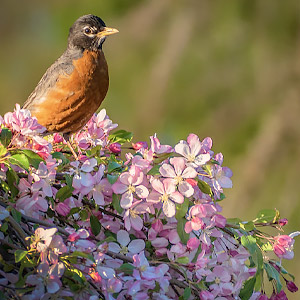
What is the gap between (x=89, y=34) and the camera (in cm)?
284

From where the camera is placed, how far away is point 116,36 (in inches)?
219

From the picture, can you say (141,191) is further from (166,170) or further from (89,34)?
(89,34)

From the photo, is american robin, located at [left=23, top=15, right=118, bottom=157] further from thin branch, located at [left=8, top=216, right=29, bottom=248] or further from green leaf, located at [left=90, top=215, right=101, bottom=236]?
thin branch, located at [left=8, top=216, right=29, bottom=248]

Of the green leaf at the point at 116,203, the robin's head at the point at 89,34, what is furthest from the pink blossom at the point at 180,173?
the robin's head at the point at 89,34

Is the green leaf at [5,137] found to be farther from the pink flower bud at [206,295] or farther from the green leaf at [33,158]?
the pink flower bud at [206,295]

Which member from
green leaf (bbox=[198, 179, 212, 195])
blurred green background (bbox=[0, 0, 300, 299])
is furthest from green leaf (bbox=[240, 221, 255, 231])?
blurred green background (bbox=[0, 0, 300, 299])

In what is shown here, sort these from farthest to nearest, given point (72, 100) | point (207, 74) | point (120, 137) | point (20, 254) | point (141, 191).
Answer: point (207, 74)
point (72, 100)
point (120, 137)
point (141, 191)
point (20, 254)

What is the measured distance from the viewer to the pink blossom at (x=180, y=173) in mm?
1281

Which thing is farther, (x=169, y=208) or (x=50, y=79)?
(x=50, y=79)

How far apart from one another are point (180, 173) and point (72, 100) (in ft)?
4.41

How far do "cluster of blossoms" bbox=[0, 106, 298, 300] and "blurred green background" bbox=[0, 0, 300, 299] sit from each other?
3.60m

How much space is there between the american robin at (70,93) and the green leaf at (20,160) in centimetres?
139

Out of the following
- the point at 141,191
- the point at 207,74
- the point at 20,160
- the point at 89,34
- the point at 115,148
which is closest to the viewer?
the point at 20,160

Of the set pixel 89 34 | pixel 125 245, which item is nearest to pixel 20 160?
pixel 125 245
